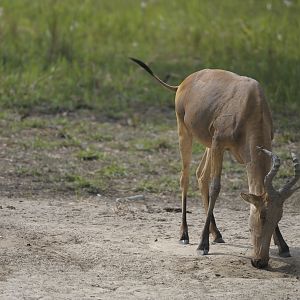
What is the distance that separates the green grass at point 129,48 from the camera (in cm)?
1436

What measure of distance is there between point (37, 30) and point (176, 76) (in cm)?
301

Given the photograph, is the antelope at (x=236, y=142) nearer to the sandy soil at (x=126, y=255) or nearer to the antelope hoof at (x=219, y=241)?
the antelope hoof at (x=219, y=241)

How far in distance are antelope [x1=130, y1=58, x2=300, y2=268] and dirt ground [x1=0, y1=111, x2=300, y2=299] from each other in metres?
0.26

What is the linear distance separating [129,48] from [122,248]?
8317 millimetres

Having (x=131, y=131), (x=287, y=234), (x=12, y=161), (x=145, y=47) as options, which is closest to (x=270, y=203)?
(x=287, y=234)

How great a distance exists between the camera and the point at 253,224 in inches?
321

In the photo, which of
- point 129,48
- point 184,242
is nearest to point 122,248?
point 184,242

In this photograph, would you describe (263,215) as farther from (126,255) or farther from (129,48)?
(129,48)

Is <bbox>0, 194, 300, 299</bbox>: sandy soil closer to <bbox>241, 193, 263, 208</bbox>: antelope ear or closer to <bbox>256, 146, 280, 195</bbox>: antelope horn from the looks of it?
<bbox>241, 193, 263, 208</bbox>: antelope ear

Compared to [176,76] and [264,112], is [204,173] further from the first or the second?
[176,76]

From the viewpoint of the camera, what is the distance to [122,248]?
28.6ft

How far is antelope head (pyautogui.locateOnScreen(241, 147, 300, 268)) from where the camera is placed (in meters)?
7.96

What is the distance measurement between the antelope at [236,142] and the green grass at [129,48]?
441 centimetres

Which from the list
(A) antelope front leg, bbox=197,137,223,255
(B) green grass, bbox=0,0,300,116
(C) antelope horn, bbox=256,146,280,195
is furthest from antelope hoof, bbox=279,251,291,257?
(B) green grass, bbox=0,0,300,116
